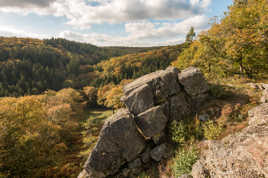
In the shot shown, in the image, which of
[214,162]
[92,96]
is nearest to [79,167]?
[214,162]

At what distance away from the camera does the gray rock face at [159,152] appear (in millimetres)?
13172

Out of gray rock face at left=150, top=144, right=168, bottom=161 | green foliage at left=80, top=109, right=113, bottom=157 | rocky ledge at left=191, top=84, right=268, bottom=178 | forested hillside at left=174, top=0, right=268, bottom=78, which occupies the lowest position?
green foliage at left=80, top=109, right=113, bottom=157

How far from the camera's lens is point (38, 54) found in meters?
125

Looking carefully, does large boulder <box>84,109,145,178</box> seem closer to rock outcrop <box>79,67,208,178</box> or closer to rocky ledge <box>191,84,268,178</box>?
rock outcrop <box>79,67,208,178</box>

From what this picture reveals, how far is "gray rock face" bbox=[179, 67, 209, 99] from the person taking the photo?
49.6 feet

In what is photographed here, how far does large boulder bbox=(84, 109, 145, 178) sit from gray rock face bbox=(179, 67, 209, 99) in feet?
25.0

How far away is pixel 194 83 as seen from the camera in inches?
596

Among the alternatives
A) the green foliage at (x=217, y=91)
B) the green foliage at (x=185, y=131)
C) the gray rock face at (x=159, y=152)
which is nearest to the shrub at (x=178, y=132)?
the green foliage at (x=185, y=131)

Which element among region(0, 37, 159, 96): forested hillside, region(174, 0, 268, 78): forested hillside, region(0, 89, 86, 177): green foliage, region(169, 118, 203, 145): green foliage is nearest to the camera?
region(169, 118, 203, 145): green foliage

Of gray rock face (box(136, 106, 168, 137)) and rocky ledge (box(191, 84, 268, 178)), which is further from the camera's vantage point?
gray rock face (box(136, 106, 168, 137))

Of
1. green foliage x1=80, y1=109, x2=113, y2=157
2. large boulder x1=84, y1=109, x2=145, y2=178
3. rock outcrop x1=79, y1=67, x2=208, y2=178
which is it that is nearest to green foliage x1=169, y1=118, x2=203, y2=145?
rock outcrop x1=79, y1=67, x2=208, y2=178

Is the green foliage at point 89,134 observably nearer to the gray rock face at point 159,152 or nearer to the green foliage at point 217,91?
the gray rock face at point 159,152

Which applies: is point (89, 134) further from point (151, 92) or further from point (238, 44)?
point (238, 44)

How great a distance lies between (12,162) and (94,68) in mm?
126127
